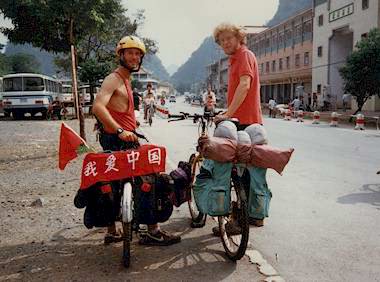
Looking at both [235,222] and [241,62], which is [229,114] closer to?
[241,62]

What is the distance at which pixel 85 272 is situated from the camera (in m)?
3.78

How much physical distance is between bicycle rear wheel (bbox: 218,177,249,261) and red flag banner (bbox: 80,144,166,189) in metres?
0.80

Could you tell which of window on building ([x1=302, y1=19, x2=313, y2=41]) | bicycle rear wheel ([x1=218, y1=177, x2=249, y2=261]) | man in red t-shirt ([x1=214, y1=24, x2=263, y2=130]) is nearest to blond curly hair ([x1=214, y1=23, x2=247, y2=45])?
man in red t-shirt ([x1=214, y1=24, x2=263, y2=130])

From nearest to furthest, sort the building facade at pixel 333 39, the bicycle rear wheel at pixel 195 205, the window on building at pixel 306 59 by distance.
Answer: the bicycle rear wheel at pixel 195 205 → the building facade at pixel 333 39 → the window on building at pixel 306 59

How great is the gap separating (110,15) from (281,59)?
37.5m

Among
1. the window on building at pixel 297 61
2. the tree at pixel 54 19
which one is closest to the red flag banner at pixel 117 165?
the tree at pixel 54 19

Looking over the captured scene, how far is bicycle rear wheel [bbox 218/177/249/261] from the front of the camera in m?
3.79

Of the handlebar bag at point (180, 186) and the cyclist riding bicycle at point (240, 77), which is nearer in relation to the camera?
the cyclist riding bicycle at point (240, 77)

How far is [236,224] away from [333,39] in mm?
40754

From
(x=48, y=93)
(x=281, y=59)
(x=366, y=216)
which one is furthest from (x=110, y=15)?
(x=281, y=59)

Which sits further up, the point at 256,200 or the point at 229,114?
the point at 229,114

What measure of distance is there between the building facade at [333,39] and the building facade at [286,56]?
2.75 metres

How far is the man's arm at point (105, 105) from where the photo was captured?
13.3ft

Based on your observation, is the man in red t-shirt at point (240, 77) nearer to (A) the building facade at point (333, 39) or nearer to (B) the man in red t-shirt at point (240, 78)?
(B) the man in red t-shirt at point (240, 78)
